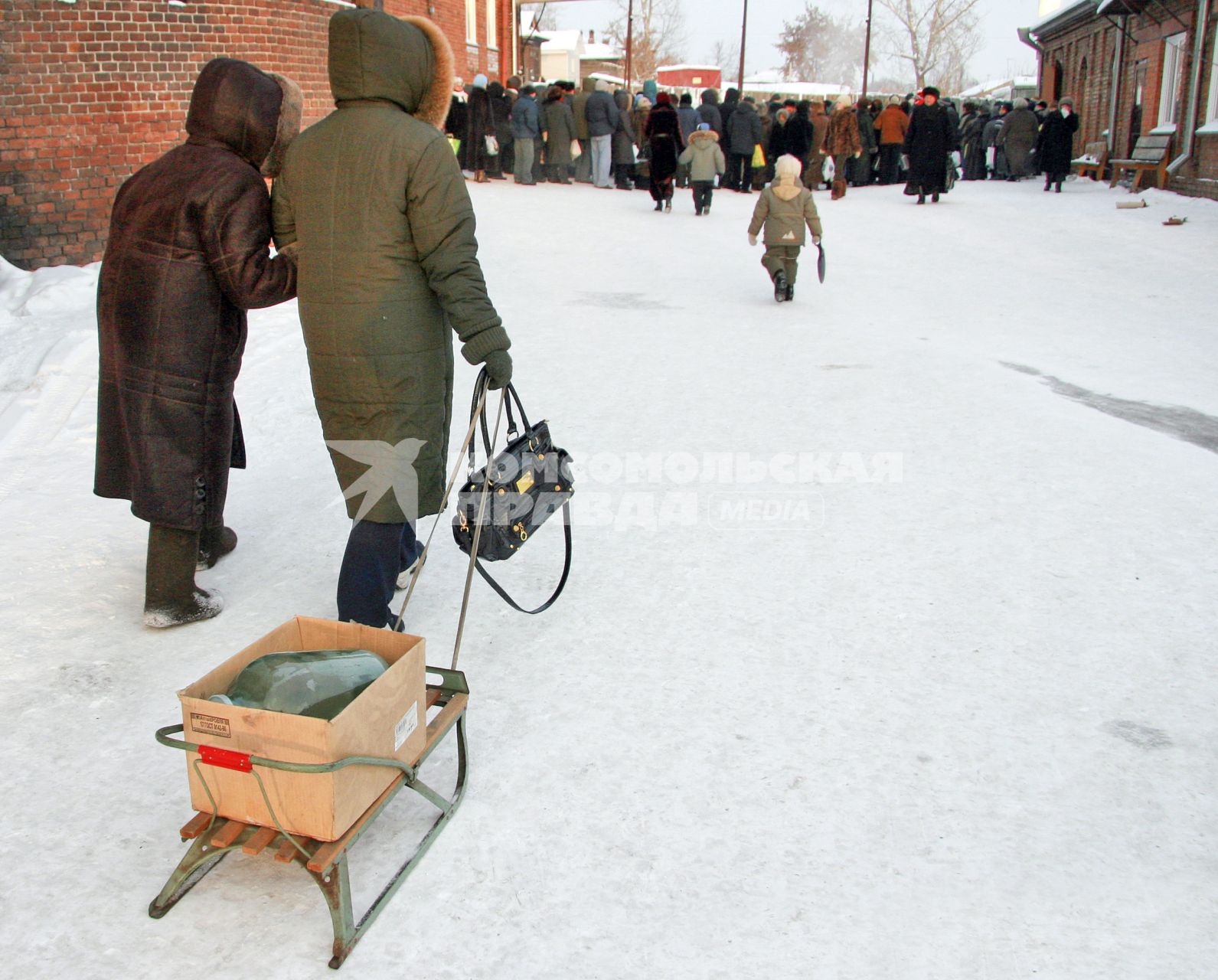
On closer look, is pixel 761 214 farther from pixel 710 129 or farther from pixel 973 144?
pixel 973 144

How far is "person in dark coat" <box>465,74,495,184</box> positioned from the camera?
58.5ft

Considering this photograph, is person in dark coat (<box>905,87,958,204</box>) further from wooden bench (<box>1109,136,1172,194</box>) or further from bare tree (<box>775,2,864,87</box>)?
bare tree (<box>775,2,864,87</box>)

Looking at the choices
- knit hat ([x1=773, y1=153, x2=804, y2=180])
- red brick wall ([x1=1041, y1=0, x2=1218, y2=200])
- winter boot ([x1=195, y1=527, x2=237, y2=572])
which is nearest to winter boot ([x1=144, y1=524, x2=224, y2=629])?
winter boot ([x1=195, y1=527, x2=237, y2=572])

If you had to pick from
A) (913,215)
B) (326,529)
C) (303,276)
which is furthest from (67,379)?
(913,215)

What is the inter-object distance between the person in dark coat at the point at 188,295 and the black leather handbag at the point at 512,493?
0.84m

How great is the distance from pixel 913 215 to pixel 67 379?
12397 mm

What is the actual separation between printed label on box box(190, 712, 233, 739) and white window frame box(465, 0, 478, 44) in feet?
78.8

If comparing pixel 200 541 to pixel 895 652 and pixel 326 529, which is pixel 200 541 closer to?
pixel 326 529

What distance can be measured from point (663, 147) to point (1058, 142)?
758 cm

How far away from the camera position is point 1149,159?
1859cm

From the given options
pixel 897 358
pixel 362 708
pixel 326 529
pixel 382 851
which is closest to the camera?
pixel 362 708

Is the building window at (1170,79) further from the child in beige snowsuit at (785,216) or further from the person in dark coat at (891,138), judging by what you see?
the child in beige snowsuit at (785,216)

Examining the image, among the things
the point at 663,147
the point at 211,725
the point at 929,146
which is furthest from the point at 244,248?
the point at 929,146

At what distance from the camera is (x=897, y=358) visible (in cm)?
736
